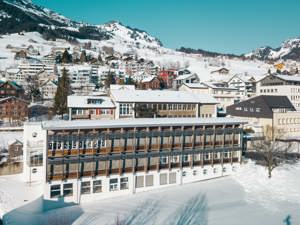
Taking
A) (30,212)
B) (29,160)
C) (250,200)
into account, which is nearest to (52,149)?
(29,160)

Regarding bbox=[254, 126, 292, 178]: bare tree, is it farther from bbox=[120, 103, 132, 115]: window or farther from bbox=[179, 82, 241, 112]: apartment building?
bbox=[179, 82, 241, 112]: apartment building

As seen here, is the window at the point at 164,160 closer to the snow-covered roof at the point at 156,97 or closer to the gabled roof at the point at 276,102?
the snow-covered roof at the point at 156,97

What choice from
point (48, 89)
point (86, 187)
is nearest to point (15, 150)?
point (86, 187)

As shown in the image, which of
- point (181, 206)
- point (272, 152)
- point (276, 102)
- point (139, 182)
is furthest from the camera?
point (276, 102)

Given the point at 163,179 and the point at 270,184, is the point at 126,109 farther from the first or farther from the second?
the point at 270,184

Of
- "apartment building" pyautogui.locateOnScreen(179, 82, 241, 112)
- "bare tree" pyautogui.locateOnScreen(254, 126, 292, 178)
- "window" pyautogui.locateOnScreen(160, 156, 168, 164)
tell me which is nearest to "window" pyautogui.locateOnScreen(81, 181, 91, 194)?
"window" pyautogui.locateOnScreen(160, 156, 168, 164)

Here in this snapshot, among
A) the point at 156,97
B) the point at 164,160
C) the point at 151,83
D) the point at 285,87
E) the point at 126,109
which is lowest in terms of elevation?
the point at 164,160

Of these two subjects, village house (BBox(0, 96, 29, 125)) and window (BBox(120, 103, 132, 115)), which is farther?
village house (BBox(0, 96, 29, 125))
